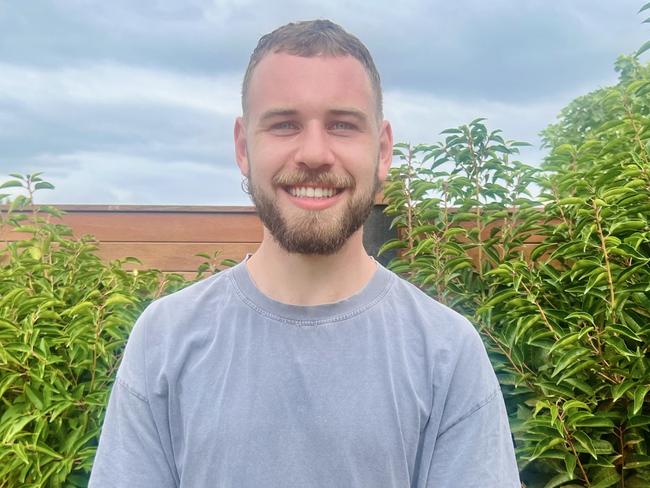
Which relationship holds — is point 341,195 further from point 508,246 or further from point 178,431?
point 508,246

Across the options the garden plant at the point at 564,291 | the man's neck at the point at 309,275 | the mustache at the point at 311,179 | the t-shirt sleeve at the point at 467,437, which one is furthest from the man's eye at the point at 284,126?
the garden plant at the point at 564,291

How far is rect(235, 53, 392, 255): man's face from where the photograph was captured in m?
1.43

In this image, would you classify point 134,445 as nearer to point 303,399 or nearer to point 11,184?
point 303,399

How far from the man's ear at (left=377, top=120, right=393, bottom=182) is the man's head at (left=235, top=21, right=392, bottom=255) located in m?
0.11

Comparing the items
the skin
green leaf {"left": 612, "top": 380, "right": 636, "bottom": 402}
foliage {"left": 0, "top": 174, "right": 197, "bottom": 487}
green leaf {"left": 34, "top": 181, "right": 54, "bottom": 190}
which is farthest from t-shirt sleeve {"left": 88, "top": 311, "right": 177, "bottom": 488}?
green leaf {"left": 34, "top": 181, "right": 54, "bottom": 190}

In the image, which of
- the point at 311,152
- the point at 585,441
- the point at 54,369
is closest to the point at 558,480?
the point at 585,441

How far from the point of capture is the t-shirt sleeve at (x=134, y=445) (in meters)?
1.46

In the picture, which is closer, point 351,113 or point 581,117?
point 351,113

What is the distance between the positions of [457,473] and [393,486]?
0.17m

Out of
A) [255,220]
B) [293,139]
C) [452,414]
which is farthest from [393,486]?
[255,220]

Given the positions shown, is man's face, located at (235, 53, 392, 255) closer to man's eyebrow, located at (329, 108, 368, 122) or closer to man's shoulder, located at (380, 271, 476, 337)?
man's eyebrow, located at (329, 108, 368, 122)

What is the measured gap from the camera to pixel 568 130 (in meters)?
8.34

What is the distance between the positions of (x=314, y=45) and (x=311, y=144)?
0.88ft

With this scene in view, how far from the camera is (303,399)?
1390 millimetres
